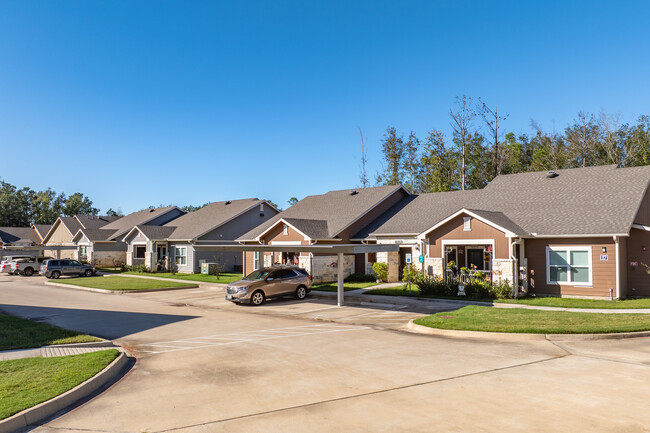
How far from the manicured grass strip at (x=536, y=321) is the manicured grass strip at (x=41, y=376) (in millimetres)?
9566

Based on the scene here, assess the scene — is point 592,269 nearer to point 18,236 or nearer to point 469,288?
point 469,288

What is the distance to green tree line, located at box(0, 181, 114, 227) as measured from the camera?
9414 cm

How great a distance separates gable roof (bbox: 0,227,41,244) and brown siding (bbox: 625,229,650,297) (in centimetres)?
7835

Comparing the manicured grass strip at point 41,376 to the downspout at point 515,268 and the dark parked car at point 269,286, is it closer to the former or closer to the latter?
the dark parked car at point 269,286

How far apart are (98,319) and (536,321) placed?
15.5m

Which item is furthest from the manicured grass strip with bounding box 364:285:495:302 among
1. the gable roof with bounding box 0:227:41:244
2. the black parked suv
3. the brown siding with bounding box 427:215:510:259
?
the gable roof with bounding box 0:227:41:244

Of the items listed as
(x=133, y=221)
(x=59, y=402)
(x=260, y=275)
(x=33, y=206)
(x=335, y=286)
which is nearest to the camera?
(x=59, y=402)

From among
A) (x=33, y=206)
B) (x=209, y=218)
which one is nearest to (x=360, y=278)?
(x=209, y=218)

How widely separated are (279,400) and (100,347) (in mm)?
6709

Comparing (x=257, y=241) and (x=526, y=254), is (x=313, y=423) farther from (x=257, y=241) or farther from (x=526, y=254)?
(x=257, y=241)

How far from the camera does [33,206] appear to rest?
97938mm

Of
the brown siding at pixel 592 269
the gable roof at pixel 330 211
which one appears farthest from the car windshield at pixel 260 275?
the brown siding at pixel 592 269

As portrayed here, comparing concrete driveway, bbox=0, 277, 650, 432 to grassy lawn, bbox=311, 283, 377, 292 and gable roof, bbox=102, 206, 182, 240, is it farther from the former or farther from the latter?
gable roof, bbox=102, 206, 182, 240

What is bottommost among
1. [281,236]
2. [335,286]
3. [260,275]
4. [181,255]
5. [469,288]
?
[335,286]
